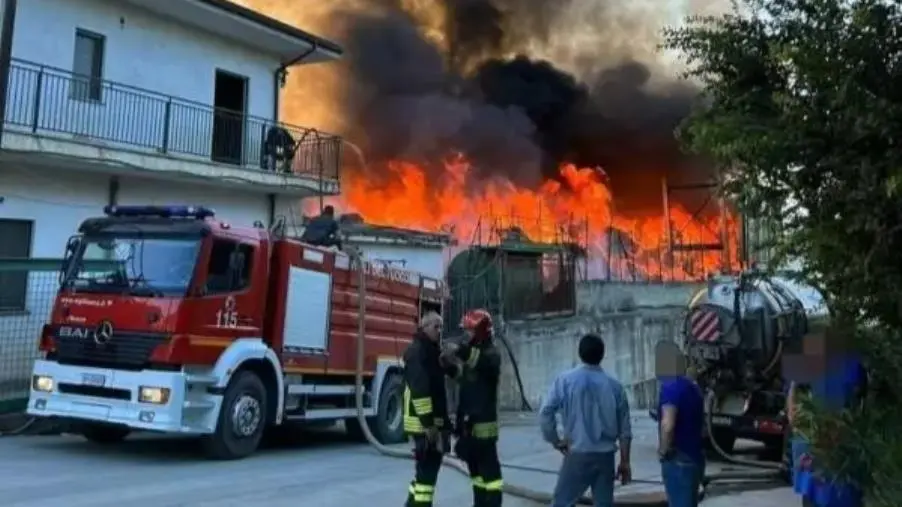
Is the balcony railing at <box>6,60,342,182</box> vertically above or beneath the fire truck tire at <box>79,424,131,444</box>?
above

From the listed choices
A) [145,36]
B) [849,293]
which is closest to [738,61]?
[849,293]

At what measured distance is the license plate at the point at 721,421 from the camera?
1126cm

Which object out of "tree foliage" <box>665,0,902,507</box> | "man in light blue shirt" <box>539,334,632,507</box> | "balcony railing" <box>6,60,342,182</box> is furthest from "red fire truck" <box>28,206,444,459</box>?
"tree foliage" <box>665,0,902,507</box>

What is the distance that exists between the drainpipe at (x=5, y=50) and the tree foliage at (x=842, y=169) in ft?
33.3

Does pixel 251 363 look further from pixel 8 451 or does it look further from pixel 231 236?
pixel 8 451

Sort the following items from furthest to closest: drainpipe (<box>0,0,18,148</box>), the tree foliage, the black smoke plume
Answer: the black smoke plume → drainpipe (<box>0,0,18,148</box>) → the tree foliage

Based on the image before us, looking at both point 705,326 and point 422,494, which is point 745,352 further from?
point 422,494

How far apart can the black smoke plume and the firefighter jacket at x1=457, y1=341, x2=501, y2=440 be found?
863 inches

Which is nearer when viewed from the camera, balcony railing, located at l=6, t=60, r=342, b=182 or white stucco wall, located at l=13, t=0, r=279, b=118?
balcony railing, located at l=6, t=60, r=342, b=182

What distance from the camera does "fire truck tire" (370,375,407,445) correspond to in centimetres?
1245

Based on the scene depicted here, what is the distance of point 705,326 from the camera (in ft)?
38.5

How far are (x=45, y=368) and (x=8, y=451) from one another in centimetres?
104

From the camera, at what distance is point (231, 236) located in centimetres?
977

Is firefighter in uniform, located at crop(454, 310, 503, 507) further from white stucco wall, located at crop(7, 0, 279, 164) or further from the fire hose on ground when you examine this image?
white stucco wall, located at crop(7, 0, 279, 164)
